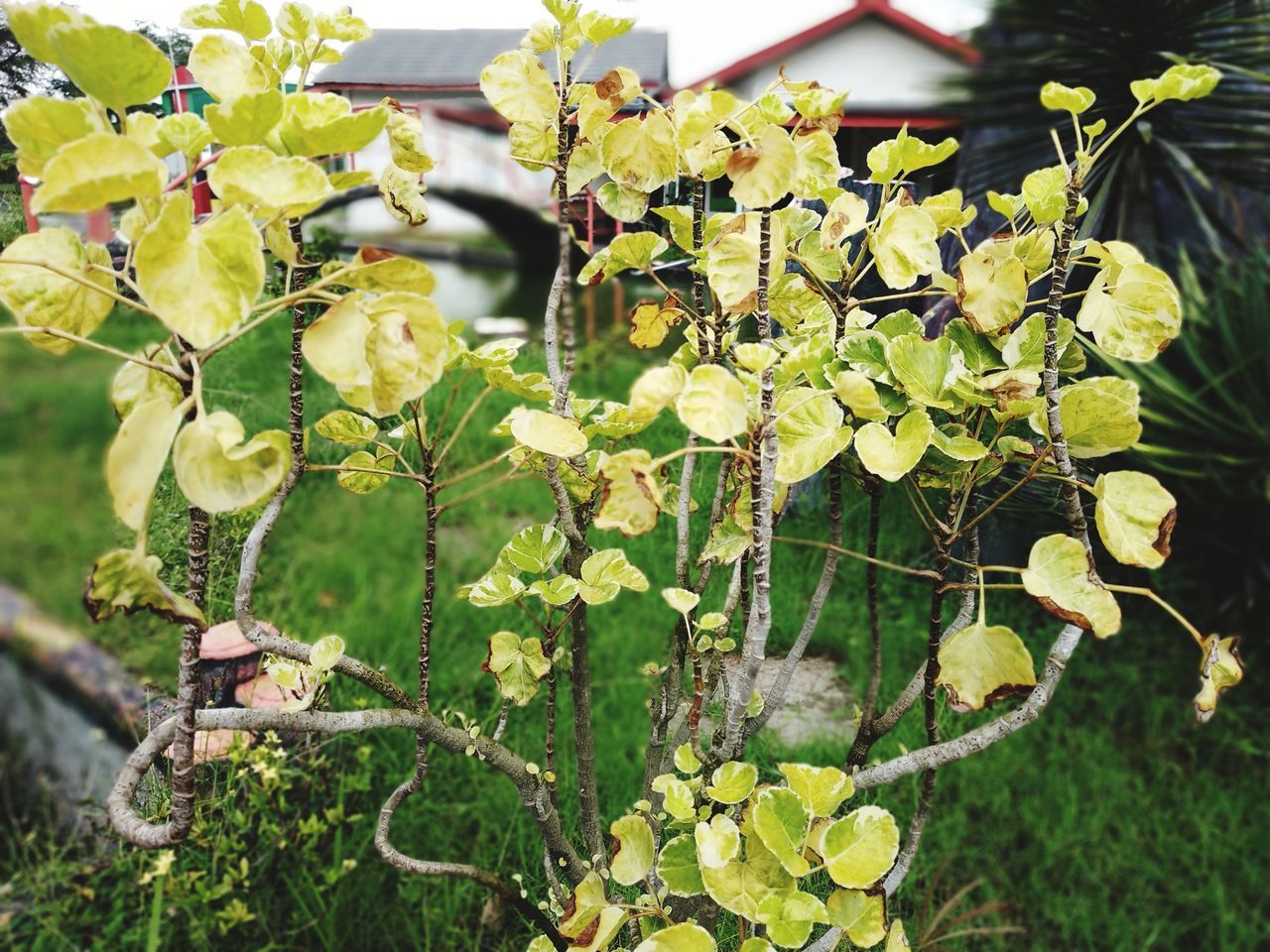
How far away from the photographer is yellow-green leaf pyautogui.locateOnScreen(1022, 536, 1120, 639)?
69cm

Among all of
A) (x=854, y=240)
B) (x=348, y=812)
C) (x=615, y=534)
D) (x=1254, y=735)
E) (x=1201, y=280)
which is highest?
(x=854, y=240)

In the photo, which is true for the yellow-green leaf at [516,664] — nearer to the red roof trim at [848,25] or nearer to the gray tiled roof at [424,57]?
the gray tiled roof at [424,57]

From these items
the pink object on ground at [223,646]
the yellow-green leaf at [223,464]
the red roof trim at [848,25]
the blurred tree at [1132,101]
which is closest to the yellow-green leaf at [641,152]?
the yellow-green leaf at [223,464]

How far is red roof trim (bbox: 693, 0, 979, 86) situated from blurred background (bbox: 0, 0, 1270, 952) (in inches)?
0.5

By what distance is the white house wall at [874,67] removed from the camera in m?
1.70

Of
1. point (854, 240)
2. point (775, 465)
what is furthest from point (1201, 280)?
point (775, 465)

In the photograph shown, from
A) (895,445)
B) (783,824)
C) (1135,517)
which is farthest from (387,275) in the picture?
(1135,517)

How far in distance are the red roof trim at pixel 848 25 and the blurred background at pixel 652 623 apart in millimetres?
12

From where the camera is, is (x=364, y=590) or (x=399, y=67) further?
(x=364, y=590)

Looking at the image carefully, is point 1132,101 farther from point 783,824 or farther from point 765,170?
point 783,824

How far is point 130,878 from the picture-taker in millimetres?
1415

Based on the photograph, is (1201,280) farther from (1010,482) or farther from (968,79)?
(1010,482)

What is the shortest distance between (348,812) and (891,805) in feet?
2.92

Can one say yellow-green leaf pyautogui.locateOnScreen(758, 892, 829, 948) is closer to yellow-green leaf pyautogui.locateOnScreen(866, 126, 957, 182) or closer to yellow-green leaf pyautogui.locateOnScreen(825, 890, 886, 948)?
yellow-green leaf pyautogui.locateOnScreen(825, 890, 886, 948)
